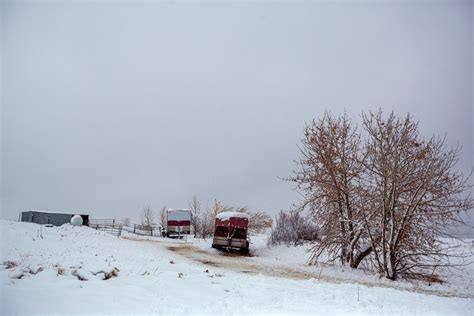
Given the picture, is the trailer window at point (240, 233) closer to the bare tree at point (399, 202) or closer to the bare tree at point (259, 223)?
the bare tree at point (399, 202)

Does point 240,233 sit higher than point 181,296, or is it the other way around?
point 181,296

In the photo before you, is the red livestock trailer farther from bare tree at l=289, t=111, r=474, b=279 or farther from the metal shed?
the metal shed

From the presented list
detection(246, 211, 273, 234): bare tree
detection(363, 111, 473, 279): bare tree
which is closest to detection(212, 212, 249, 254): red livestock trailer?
detection(363, 111, 473, 279): bare tree

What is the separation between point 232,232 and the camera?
24516 mm

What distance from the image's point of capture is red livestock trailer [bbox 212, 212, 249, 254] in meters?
24.2

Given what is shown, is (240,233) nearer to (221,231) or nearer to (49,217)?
(221,231)

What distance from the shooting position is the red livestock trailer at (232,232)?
79.5ft

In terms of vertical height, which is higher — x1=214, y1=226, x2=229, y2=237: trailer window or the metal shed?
x1=214, y1=226, x2=229, y2=237: trailer window

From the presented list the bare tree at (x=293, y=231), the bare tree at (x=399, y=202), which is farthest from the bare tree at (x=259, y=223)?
the bare tree at (x=399, y=202)

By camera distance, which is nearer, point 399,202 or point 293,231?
point 399,202

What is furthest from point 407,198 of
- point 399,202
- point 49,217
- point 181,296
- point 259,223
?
point 49,217

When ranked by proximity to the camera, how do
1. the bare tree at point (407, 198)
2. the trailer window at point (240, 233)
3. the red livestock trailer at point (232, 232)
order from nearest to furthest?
the bare tree at point (407, 198) < the red livestock trailer at point (232, 232) < the trailer window at point (240, 233)

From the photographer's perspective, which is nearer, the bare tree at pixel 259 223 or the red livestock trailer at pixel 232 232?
the red livestock trailer at pixel 232 232

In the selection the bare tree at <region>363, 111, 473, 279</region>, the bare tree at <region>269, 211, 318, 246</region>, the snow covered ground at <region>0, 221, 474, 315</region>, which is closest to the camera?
the snow covered ground at <region>0, 221, 474, 315</region>
